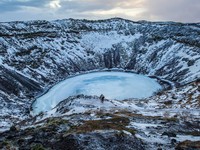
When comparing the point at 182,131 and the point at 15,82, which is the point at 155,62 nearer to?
the point at 15,82

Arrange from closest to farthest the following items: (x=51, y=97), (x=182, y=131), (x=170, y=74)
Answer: (x=182, y=131), (x=51, y=97), (x=170, y=74)

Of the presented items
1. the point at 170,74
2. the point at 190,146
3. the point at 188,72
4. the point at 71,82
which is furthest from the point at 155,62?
the point at 190,146

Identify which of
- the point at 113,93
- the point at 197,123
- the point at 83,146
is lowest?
the point at 113,93

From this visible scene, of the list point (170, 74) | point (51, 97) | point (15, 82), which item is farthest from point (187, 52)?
point (15, 82)

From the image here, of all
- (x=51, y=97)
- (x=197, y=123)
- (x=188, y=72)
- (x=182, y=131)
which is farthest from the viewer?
(x=188, y=72)

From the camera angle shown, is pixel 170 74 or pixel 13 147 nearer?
pixel 13 147

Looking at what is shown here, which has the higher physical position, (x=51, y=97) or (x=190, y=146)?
(x=190, y=146)
